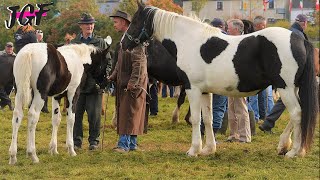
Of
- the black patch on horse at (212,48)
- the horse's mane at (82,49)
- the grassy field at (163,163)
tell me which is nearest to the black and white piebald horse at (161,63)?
the grassy field at (163,163)

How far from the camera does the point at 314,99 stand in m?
7.36

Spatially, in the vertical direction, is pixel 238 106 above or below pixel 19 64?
below

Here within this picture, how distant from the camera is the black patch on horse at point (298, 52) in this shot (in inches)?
284

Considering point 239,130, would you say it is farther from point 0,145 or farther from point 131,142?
point 0,145

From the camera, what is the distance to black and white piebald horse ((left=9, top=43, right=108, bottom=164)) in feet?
23.7

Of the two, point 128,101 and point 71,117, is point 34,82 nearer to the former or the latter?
point 71,117

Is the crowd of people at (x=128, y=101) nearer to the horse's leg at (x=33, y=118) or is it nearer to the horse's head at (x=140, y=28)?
the horse's head at (x=140, y=28)

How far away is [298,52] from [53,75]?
3528mm

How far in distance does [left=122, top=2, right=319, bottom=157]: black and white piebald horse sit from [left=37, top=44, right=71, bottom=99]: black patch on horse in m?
1.06

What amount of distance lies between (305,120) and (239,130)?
2526 mm

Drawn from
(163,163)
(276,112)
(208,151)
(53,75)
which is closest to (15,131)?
(53,75)

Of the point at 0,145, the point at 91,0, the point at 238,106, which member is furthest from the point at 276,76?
the point at 91,0

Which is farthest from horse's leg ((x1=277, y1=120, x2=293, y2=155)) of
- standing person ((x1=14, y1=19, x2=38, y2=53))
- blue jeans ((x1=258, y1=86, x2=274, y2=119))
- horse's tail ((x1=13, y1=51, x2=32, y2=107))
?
standing person ((x1=14, y1=19, x2=38, y2=53))

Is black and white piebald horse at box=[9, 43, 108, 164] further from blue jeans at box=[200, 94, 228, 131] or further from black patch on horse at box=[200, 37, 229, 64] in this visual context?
blue jeans at box=[200, 94, 228, 131]
